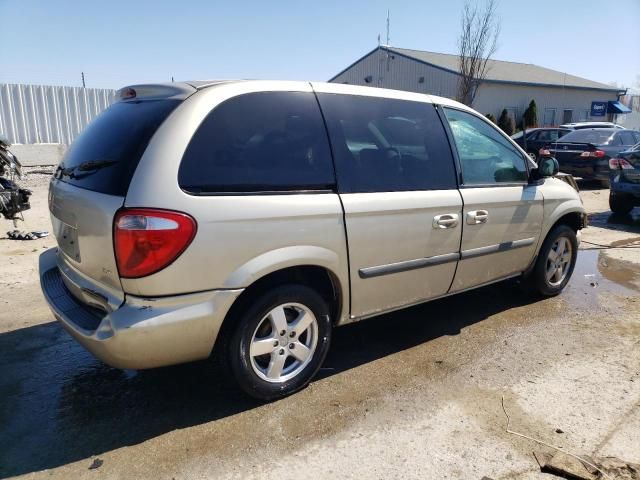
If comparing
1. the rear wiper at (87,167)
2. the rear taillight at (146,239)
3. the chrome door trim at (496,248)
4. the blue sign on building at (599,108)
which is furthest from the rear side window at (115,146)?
the blue sign on building at (599,108)

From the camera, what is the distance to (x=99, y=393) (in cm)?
321

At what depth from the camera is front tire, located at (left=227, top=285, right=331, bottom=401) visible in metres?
2.85

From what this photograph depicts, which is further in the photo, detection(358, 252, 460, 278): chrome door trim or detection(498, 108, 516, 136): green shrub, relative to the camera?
detection(498, 108, 516, 136): green shrub

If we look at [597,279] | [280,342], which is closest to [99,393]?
[280,342]

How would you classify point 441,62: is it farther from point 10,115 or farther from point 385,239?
point 385,239

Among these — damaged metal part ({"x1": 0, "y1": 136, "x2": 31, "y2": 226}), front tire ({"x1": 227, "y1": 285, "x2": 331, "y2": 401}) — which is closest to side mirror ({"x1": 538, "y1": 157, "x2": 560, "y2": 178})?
front tire ({"x1": 227, "y1": 285, "x2": 331, "y2": 401})

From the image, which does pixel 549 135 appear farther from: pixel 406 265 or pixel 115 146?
pixel 115 146

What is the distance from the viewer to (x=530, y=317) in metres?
4.54

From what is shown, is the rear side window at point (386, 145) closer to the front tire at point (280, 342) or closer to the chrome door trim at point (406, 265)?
the chrome door trim at point (406, 265)

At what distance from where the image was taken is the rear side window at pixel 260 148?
264cm

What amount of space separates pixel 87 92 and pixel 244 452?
15935 mm

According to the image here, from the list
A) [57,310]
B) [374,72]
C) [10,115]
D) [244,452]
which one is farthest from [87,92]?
[374,72]

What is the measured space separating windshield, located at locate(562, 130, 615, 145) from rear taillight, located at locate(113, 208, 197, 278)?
14.1 metres

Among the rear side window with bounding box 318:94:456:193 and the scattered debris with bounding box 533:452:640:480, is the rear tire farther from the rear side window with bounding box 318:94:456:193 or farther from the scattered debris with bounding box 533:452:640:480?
the scattered debris with bounding box 533:452:640:480
